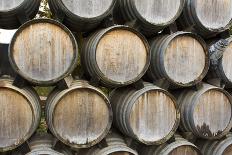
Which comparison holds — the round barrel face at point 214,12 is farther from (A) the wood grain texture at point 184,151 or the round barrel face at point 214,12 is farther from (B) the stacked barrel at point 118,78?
(A) the wood grain texture at point 184,151

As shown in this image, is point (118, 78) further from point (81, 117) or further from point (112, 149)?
point (112, 149)

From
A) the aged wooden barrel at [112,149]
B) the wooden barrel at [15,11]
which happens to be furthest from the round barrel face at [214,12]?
the wooden barrel at [15,11]

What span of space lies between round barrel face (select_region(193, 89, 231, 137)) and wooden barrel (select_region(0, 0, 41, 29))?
2.23 metres

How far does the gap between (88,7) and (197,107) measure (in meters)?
1.79

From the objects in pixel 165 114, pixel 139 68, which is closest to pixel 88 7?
pixel 139 68

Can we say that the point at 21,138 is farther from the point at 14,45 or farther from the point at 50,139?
the point at 14,45

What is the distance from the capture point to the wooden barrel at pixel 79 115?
12.5 ft

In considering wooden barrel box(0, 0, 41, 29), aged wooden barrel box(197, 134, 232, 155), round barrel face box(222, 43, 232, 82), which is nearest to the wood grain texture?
aged wooden barrel box(197, 134, 232, 155)

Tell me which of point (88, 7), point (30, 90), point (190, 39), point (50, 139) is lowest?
point (50, 139)

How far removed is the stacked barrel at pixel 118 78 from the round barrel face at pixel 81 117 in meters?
0.01

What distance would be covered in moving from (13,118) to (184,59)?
2074 millimetres

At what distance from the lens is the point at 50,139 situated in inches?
162

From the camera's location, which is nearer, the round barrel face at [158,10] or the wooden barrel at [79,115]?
the wooden barrel at [79,115]

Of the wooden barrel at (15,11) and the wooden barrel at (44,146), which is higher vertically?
the wooden barrel at (15,11)
